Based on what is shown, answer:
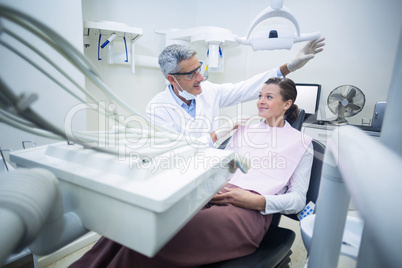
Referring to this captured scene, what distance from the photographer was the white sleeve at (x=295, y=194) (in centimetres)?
95

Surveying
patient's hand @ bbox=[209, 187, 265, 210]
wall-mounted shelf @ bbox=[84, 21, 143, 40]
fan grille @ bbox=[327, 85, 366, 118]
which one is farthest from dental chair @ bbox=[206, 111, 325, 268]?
wall-mounted shelf @ bbox=[84, 21, 143, 40]

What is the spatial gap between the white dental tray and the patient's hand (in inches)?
15.7

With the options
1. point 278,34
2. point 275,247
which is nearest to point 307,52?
point 278,34

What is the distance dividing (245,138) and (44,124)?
127 cm

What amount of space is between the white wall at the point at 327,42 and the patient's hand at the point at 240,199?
1.65m

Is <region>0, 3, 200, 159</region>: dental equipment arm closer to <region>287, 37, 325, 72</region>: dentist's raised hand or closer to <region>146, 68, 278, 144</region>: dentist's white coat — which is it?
<region>146, 68, 278, 144</region>: dentist's white coat

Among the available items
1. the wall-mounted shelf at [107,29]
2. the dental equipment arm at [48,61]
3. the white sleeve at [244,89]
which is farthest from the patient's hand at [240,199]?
the wall-mounted shelf at [107,29]

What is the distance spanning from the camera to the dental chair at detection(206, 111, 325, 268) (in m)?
0.77

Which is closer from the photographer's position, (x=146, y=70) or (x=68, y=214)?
(x=68, y=214)

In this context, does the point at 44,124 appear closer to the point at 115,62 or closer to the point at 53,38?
the point at 53,38

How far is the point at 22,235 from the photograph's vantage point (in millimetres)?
Result: 296

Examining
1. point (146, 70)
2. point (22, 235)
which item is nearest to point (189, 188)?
point (22, 235)

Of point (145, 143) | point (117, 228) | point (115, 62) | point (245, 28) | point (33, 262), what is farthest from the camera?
point (245, 28)

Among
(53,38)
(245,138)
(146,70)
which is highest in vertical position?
(146,70)
